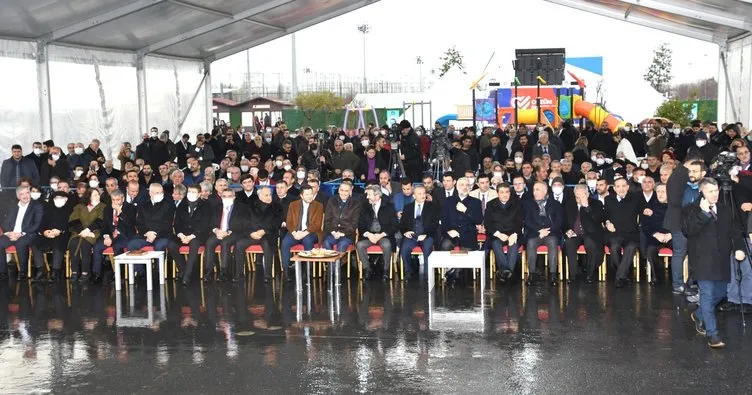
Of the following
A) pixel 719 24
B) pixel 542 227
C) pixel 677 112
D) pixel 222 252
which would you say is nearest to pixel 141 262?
pixel 222 252

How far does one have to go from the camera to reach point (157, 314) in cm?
881

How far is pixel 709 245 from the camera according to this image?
692 centimetres

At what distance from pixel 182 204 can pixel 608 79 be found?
3513 cm

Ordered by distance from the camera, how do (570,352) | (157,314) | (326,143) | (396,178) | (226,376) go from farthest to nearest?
(326,143), (396,178), (157,314), (570,352), (226,376)

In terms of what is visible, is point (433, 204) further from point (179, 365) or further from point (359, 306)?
point (179, 365)

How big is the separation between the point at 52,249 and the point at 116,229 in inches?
34.9

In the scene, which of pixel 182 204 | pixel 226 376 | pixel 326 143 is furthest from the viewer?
pixel 326 143

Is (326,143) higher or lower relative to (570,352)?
higher

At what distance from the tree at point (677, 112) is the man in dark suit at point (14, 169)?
1093 inches

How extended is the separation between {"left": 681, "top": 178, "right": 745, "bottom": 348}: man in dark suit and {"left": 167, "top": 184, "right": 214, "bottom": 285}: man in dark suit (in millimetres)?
6089

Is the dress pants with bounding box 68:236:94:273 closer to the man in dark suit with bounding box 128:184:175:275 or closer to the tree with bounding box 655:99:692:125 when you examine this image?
the man in dark suit with bounding box 128:184:175:275

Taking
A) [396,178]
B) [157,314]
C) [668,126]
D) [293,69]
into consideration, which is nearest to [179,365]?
[157,314]

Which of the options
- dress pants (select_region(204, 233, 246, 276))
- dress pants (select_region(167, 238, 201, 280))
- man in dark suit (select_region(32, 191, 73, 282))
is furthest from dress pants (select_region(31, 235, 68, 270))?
dress pants (select_region(204, 233, 246, 276))

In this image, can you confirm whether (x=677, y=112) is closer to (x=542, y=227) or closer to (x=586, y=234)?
(x=586, y=234)
